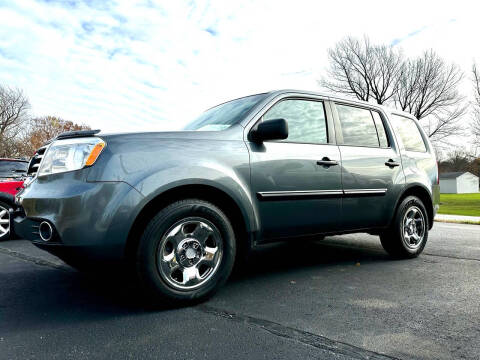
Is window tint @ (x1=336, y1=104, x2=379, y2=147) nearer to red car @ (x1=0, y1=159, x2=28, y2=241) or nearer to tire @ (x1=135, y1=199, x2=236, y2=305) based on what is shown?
tire @ (x1=135, y1=199, x2=236, y2=305)

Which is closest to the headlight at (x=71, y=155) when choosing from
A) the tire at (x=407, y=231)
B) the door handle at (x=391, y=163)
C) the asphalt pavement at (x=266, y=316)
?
the asphalt pavement at (x=266, y=316)

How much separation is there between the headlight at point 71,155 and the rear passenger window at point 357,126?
244 centimetres

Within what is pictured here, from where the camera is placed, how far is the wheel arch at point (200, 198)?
2.74m

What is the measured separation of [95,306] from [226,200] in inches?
49.5

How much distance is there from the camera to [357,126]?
422 cm

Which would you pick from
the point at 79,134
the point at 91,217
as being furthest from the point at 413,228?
the point at 79,134

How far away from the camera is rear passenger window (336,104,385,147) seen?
405 cm

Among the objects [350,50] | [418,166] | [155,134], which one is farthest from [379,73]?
[155,134]

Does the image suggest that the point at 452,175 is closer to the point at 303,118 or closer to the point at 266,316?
the point at 303,118

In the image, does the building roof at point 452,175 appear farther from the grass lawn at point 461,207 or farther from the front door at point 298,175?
the front door at point 298,175

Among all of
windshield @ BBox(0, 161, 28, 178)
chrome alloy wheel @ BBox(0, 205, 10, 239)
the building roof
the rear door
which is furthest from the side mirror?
the building roof

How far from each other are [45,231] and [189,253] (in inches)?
40.0

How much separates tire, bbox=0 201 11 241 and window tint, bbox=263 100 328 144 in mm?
5430

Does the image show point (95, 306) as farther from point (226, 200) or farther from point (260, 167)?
point (260, 167)
